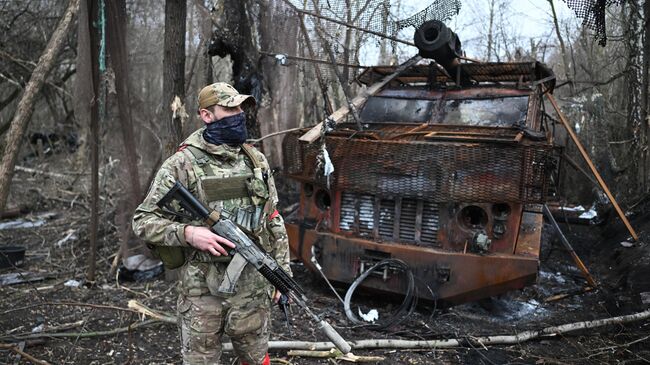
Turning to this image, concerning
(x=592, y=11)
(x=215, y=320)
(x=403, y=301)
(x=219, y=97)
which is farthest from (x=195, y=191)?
(x=592, y=11)

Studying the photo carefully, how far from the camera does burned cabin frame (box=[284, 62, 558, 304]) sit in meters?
4.27

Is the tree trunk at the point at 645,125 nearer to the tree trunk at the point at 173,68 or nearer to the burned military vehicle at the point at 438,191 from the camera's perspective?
the burned military vehicle at the point at 438,191

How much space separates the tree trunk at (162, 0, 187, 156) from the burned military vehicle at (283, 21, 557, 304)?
3.89 feet

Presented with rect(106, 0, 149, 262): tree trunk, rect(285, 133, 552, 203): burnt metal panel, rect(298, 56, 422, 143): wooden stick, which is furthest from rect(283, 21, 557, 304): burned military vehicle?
rect(106, 0, 149, 262): tree trunk

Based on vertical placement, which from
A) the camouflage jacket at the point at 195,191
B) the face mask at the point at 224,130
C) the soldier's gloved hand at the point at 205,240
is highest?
the face mask at the point at 224,130

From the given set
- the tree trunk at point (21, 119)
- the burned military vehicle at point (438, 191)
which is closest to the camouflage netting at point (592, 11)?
the burned military vehicle at point (438, 191)

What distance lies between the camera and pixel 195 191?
266 cm

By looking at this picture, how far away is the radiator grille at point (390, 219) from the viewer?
15.4ft

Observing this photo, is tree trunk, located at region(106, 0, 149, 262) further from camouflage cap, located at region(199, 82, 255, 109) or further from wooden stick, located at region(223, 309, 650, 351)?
camouflage cap, located at region(199, 82, 255, 109)

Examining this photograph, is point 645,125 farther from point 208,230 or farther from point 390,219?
point 208,230

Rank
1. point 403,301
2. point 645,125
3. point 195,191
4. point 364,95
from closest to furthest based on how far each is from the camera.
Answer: point 195,191 < point 403,301 < point 364,95 < point 645,125

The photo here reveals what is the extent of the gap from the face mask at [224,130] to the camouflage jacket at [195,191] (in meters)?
0.03

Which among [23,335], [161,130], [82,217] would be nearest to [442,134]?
[161,130]

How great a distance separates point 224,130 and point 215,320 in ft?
3.23
